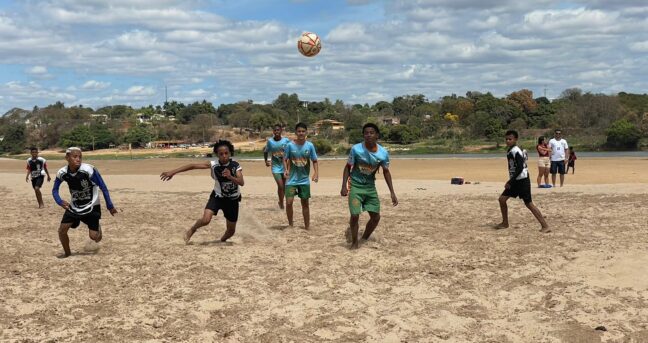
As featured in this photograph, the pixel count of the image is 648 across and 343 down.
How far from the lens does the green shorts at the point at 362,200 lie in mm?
8156

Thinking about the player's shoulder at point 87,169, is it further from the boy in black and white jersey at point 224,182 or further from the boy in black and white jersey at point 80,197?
the boy in black and white jersey at point 224,182

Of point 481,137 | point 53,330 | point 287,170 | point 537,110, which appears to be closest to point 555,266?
point 287,170

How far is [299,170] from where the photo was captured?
401 inches

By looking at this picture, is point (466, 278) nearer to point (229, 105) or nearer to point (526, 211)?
point (526, 211)

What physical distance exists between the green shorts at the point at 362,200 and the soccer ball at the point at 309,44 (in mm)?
6825

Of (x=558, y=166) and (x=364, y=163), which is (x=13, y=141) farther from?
(x=364, y=163)

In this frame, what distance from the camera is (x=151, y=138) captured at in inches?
4309

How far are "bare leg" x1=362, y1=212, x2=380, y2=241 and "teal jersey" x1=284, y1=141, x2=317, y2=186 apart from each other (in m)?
1.83

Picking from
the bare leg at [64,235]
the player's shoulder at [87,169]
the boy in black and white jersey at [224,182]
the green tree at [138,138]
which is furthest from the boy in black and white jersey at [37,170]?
the green tree at [138,138]

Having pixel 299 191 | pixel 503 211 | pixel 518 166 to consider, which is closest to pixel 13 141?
pixel 299 191

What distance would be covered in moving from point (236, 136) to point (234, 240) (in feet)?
359

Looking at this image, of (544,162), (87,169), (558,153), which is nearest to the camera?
(87,169)

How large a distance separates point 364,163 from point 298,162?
7.31 feet

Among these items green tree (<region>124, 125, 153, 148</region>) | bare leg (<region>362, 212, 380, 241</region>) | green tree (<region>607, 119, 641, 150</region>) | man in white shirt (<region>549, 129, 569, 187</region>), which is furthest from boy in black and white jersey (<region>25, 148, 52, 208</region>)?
green tree (<region>124, 125, 153, 148</region>)
